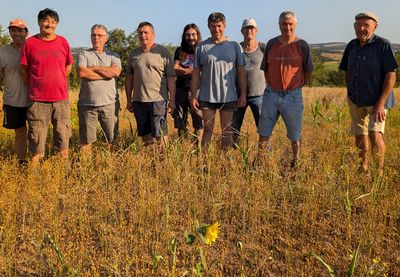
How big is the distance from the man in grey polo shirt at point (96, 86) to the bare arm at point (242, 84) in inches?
56.8

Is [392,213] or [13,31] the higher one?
[13,31]

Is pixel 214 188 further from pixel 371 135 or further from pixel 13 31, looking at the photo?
pixel 13 31

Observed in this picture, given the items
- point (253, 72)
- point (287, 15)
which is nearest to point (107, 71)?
point (253, 72)

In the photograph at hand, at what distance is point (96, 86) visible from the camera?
181 inches

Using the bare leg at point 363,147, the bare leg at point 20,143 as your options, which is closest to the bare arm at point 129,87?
the bare leg at point 20,143

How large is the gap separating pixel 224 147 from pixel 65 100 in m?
1.95

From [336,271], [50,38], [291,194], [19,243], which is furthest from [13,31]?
[336,271]

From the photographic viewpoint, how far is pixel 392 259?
2695mm

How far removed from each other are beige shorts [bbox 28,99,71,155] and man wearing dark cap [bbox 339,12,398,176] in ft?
10.7

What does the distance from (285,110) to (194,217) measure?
1.76 meters

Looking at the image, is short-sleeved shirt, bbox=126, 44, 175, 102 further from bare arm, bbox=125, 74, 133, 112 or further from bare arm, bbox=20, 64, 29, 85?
bare arm, bbox=20, 64, 29, 85

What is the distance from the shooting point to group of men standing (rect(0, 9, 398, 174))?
415 centimetres

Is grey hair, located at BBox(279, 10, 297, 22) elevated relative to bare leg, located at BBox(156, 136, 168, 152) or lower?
elevated

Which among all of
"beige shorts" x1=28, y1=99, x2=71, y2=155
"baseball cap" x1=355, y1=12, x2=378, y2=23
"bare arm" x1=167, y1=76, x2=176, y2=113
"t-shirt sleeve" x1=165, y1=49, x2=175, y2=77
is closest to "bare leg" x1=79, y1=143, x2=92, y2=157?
"beige shorts" x1=28, y1=99, x2=71, y2=155
